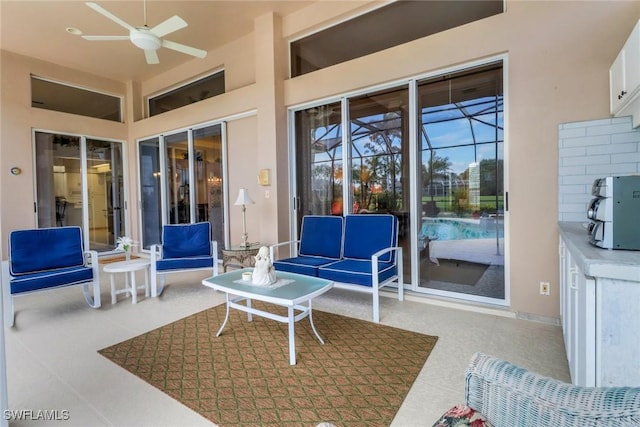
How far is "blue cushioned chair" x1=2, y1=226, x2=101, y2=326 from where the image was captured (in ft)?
10.1

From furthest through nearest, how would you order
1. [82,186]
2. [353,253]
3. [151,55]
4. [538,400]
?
[82,186] → [353,253] → [151,55] → [538,400]

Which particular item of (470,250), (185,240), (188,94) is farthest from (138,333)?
(188,94)

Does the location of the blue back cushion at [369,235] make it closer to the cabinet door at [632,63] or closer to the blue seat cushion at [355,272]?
the blue seat cushion at [355,272]

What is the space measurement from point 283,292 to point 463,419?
1.77 meters

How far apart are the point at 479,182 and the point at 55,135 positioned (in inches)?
288

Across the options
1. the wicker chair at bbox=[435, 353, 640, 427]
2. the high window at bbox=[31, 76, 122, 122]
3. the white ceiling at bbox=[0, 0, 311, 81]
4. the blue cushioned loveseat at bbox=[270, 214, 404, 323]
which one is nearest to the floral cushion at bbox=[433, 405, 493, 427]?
Result: the wicker chair at bbox=[435, 353, 640, 427]

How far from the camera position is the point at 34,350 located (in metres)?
2.54

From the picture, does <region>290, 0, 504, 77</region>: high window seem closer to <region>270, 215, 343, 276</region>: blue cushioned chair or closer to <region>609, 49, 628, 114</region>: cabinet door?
<region>609, 49, 628, 114</region>: cabinet door

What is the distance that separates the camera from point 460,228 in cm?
349

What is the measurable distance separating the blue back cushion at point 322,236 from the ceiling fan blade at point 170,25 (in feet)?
8.25

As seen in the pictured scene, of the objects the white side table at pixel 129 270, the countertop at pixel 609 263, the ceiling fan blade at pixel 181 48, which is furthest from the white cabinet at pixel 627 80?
the white side table at pixel 129 270

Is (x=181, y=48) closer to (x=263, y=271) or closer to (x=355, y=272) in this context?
(x=263, y=271)

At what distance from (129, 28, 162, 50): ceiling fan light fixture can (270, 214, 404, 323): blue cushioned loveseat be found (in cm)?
247

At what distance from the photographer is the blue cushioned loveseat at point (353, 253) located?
3.11m
